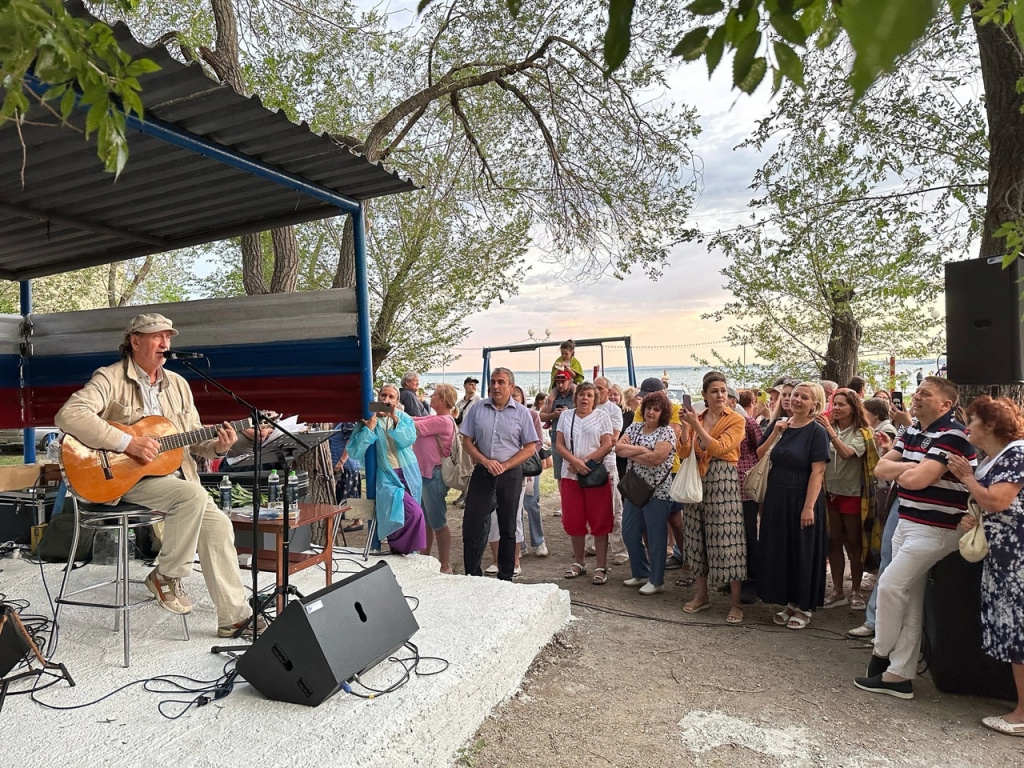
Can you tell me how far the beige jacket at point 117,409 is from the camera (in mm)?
3631

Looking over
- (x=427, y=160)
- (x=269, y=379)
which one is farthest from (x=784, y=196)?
(x=269, y=379)

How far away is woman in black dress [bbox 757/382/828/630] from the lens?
5324mm

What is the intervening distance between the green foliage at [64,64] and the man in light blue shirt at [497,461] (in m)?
4.17

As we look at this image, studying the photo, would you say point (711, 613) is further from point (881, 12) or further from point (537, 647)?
point (881, 12)

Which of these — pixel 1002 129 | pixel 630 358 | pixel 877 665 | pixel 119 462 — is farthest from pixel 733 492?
pixel 630 358

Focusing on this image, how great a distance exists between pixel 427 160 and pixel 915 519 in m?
8.99

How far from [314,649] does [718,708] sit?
238 centimetres

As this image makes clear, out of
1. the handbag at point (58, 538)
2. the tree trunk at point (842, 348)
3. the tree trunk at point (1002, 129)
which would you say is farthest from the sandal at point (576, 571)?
the tree trunk at point (842, 348)

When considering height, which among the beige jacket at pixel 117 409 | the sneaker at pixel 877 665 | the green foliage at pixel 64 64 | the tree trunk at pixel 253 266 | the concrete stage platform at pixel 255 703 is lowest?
the sneaker at pixel 877 665

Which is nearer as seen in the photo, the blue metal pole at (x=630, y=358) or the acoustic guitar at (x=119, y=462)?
the acoustic guitar at (x=119, y=462)

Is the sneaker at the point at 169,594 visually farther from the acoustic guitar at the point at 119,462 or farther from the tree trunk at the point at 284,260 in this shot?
the tree trunk at the point at 284,260

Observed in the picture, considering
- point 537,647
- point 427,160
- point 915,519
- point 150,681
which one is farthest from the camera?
point 427,160

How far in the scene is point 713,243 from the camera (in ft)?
30.6

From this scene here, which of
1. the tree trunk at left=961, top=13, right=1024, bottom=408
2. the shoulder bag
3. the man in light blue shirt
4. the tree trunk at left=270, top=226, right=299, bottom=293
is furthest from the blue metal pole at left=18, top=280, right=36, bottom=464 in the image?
the tree trunk at left=961, top=13, right=1024, bottom=408
